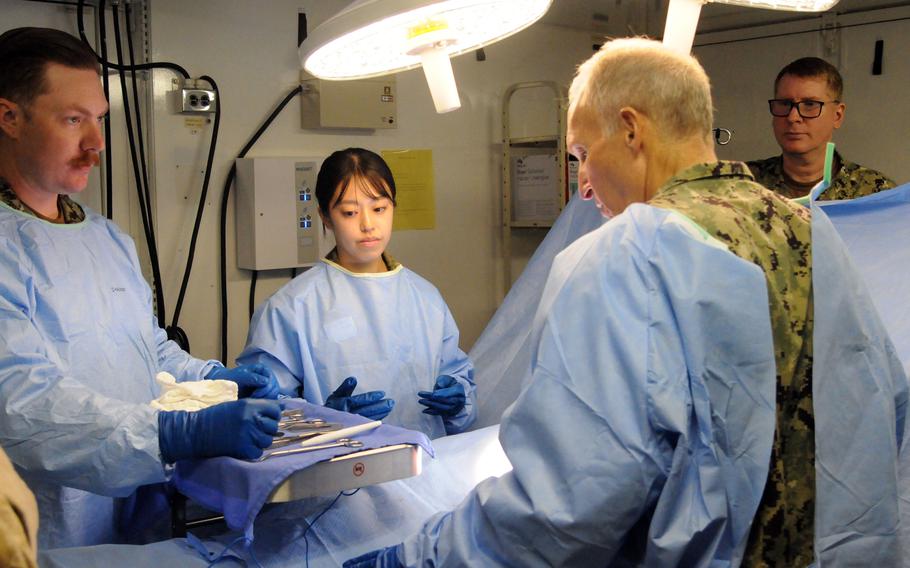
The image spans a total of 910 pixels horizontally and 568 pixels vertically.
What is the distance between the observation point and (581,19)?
390cm

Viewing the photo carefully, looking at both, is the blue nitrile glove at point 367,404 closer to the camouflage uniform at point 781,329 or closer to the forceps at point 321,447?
the forceps at point 321,447

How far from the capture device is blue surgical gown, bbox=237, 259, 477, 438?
7.30 feet

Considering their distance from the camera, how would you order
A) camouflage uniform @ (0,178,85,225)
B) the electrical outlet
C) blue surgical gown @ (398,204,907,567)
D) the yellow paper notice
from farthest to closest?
the yellow paper notice < the electrical outlet < camouflage uniform @ (0,178,85,225) < blue surgical gown @ (398,204,907,567)

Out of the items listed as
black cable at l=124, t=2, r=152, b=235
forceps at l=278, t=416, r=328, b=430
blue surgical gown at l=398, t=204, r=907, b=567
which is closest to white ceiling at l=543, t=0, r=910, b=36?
black cable at l=124, t=2, r=152, b=235

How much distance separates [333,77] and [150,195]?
1277 millimetres

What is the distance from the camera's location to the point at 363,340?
2.31 metres

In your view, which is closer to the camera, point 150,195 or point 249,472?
point 249,472

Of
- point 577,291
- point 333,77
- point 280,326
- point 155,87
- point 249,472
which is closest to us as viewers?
point 577,291

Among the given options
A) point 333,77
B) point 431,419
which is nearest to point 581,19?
point 431,419

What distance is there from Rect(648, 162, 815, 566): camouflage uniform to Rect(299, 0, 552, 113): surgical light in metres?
0.44

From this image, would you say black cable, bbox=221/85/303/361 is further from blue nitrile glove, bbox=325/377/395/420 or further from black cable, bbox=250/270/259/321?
blue nitrile glove, bbox=325/377/395/420

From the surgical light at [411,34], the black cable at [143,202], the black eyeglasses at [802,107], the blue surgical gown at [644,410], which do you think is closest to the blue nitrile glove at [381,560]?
the blue surgical gown at [644,410]

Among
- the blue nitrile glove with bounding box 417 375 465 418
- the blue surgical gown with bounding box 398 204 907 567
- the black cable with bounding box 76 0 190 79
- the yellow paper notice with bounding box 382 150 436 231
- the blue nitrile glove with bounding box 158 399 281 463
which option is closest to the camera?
the blue surgical gown with bounding box 398 204 907 567

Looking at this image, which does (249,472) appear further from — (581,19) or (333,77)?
(581,19)
